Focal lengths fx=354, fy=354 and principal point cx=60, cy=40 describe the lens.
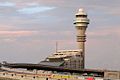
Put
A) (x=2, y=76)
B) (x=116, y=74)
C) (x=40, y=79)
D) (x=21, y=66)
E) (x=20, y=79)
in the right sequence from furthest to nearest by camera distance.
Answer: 1. (x=21, y=66)
2. (x=116, y=74)
3. (x=2, y=76)
4. (x=20, y=79)
5. (x=40, y=79)

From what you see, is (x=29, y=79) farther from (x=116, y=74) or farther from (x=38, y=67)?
(x=38, y=67)

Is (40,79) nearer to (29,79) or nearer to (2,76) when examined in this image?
(29,79)

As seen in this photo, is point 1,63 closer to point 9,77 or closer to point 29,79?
point 9,77

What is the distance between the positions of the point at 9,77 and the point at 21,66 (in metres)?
86.8

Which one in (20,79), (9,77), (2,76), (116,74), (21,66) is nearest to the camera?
(20,79)

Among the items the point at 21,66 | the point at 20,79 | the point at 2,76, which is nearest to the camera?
the point at 20,79

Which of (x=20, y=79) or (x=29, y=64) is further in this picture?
(x=29, y=64)

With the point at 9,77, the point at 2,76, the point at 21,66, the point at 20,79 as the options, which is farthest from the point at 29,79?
the point at 21,66

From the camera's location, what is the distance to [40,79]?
8906cm

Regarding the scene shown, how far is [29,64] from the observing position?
198500mm

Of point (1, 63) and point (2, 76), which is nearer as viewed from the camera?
point (2, 76)

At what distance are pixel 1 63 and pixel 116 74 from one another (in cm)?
7752

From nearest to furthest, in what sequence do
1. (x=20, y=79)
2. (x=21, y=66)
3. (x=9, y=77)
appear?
(x=20, y=79)
(x=9, y=77)
(x=21, y=66)

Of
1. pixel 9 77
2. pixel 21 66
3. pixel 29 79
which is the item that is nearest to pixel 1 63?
pixel 21 66
